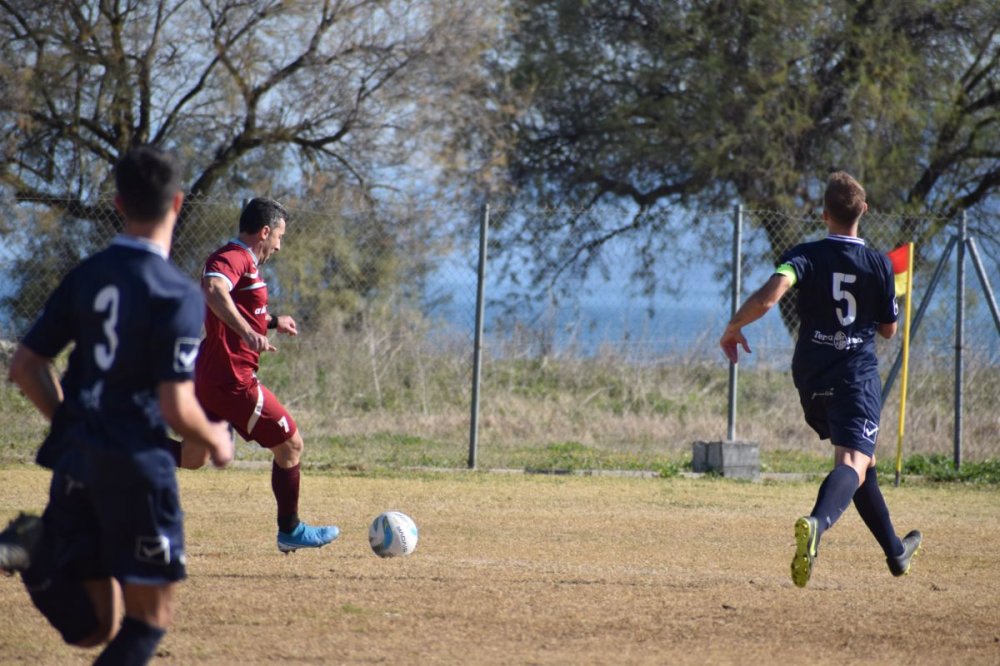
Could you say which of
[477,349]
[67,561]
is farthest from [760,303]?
[477,349]

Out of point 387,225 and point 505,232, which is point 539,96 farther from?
point 387,225

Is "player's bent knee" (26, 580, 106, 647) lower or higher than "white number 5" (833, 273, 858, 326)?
lower

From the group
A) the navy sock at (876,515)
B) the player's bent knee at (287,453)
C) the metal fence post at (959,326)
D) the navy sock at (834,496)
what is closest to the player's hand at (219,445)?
the navy sock at (834,496)

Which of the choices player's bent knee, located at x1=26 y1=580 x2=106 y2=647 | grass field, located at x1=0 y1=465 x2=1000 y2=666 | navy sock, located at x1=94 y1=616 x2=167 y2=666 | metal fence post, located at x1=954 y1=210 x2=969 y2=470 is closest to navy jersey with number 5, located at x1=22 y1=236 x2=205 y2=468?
player's bent knee, located at x1=26 y1=580 x2=106 y2=647

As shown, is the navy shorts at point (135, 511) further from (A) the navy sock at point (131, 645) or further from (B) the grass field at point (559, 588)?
(B) the grass field at point (559, 588)

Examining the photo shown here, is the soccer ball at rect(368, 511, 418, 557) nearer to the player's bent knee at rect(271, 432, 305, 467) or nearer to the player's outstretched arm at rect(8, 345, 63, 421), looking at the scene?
the player's bent knee at rect(271, 432, 305, 467)

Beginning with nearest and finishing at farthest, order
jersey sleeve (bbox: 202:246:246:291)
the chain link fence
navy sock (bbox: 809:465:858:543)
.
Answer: navy sock (bbox: 809:465:858:543) → jersey sleeve (bbox: 202:246:246:291) → the chain link fence

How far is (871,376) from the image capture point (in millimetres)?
5906

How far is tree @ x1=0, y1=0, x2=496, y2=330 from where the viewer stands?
49.4 ft

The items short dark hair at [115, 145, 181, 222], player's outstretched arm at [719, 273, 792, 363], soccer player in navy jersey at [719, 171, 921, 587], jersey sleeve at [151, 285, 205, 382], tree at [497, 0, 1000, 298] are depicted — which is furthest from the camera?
tree at [497, 0, 1000, 298]

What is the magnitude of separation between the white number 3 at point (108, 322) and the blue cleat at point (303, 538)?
361cm

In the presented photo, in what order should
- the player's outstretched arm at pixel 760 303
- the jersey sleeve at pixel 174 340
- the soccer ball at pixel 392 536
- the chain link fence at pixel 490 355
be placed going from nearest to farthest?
the jersey sleeve at pixel 174 340 < the player's outstretched arm at pixel 760 303 < the soccer ball at pixel 392 536 < the chain link fence at pixel 490 355

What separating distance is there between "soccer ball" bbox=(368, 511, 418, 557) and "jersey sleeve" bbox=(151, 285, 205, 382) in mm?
3456

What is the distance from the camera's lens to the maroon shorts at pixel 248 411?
21.5 feet
